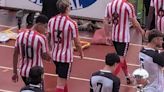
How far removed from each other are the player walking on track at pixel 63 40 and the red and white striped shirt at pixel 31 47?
29.6 inches

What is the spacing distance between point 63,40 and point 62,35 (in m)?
0.10

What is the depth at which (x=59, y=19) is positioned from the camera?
977 cm

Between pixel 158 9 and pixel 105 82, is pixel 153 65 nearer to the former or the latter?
pixel 105 82

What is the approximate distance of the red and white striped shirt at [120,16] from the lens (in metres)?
10.8

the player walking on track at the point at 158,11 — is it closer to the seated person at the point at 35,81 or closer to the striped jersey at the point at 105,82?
the striped jersey at the point at 105,82

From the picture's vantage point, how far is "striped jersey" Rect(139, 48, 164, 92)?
833cm

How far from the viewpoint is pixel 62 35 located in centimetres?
983

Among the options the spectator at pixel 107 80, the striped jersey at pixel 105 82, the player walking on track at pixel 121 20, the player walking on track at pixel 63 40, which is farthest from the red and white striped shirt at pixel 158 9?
the striped jersey at pixel 105 82

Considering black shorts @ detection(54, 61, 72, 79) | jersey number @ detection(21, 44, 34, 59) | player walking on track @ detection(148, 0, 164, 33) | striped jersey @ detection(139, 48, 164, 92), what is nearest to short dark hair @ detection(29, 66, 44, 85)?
jersey number @ detection(21, 44, 34, 59)

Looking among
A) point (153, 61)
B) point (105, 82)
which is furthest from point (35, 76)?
point (153, 61)

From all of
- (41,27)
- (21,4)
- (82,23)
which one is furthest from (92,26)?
(41,27)

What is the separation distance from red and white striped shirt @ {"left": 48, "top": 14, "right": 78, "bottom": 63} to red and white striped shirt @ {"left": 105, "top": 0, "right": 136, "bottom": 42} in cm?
145

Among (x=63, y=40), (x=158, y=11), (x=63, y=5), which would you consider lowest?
(x=63, y=40)

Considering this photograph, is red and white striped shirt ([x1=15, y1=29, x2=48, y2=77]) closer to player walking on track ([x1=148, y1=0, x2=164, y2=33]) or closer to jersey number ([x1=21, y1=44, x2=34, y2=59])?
jersey number ([x1=21, y1=44, x2=34, y2=59])
